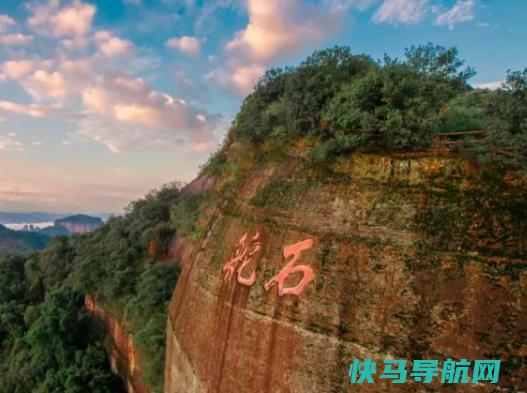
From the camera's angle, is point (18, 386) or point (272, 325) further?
point (18, 386)

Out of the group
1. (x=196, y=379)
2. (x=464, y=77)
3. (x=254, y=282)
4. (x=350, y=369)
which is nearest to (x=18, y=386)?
(x=196, y=379)

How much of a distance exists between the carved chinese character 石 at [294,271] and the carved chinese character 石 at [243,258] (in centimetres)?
75

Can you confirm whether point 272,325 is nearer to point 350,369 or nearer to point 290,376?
point 290,376

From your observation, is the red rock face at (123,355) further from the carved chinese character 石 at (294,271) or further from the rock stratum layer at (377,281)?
the carved chinese character 石 at (294,271)

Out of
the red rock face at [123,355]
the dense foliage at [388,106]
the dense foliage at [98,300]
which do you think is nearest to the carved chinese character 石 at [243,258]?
the dense foliage at [388,106]

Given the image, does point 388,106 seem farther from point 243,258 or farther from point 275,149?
point 243,258

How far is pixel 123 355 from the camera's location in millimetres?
15461

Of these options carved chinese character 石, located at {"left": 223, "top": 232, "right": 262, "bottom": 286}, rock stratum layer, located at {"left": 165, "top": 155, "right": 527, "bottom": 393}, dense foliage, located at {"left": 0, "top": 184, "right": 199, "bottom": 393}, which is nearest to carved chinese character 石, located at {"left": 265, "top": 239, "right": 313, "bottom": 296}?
rock stratum layer, located at {"left": 165, "top": 155, "right": 527, "bottom": 393}

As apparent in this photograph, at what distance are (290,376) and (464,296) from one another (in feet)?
11.9

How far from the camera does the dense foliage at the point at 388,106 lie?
570 centimetres

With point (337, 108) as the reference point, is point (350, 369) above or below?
below

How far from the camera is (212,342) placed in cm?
803

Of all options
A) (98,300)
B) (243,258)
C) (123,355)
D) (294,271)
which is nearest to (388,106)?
(294,271)

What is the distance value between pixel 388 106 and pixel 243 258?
4.97 metres
